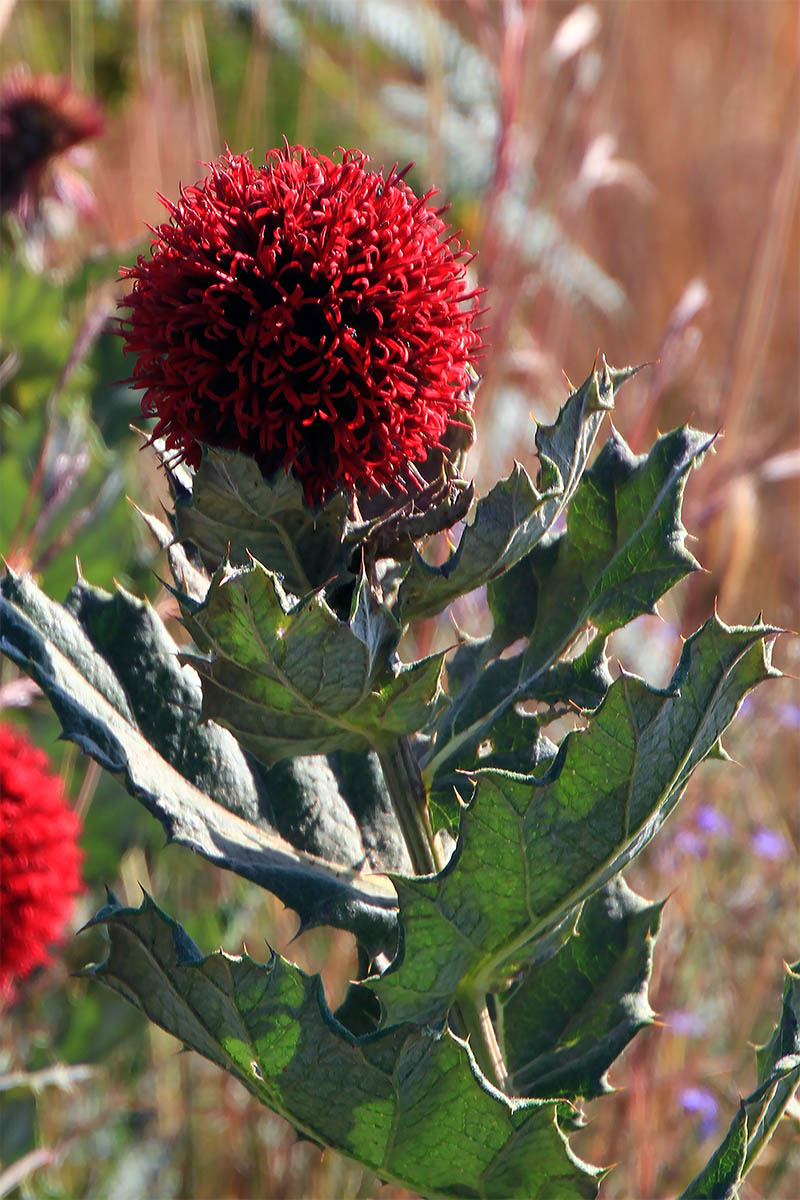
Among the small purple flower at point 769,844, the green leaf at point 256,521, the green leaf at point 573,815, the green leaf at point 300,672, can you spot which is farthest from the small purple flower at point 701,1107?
the green leaf at point 256,521

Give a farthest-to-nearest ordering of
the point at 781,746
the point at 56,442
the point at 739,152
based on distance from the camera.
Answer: the point at 739,152, the point at 781,746, the point at 56,442

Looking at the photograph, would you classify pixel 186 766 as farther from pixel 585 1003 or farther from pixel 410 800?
pixel 585 1003

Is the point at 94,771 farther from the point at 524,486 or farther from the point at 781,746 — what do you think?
the point at 781,746

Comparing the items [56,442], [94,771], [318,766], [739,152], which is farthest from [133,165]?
[739,152]

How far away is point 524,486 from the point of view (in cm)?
106

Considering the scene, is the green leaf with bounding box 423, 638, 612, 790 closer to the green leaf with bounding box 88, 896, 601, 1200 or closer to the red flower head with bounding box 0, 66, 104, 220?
the green leaf with bounding box 88, 896, 601, 1200

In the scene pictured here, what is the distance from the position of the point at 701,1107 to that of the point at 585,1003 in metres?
0.98

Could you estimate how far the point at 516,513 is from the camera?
1065mm

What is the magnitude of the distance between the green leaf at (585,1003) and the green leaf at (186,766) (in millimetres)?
240

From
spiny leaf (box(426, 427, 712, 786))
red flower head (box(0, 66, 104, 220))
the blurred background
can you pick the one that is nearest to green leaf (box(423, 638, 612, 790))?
spiny leaf (box(426, 427, 712, 786))

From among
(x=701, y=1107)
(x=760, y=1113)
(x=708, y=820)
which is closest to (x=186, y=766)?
(x=760, y=1113)

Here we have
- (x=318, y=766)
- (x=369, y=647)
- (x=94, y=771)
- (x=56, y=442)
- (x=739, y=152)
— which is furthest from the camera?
(x=739, y=152)

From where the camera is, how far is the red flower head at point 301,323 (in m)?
1.07

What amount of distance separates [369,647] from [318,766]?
1.16 ft
